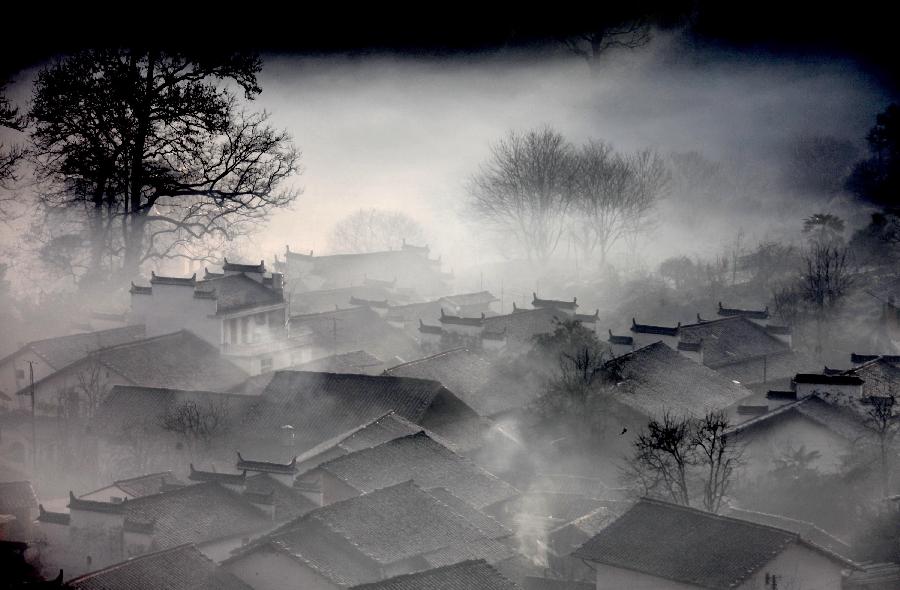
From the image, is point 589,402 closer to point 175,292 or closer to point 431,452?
point 431,452

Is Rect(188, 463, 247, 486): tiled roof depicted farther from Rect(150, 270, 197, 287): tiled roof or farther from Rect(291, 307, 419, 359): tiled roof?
Rect(291, 307, 419, 359): tiled roof

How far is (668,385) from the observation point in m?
31.3

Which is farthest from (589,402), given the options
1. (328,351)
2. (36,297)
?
(36,297)

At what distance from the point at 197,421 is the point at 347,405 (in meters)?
3.99

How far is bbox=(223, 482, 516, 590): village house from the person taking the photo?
59.7 feet

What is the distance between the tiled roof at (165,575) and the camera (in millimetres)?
17438

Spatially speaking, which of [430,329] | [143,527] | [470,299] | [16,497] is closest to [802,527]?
[143,527]

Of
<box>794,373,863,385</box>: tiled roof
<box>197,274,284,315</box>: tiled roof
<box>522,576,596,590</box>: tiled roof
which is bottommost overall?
<box>522,576,596,590</box>: tiled roof

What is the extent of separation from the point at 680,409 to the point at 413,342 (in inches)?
548

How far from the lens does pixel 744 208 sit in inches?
2500

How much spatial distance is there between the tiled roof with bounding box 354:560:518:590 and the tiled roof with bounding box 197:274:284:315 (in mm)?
16729

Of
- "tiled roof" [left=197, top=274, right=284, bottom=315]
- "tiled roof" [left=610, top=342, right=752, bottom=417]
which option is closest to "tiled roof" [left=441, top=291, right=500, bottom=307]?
"tiled roof" [left=197, top=274, right=284, bottom=315]

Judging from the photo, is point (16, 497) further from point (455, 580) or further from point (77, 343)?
point (455, 580)

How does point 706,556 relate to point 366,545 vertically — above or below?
above
